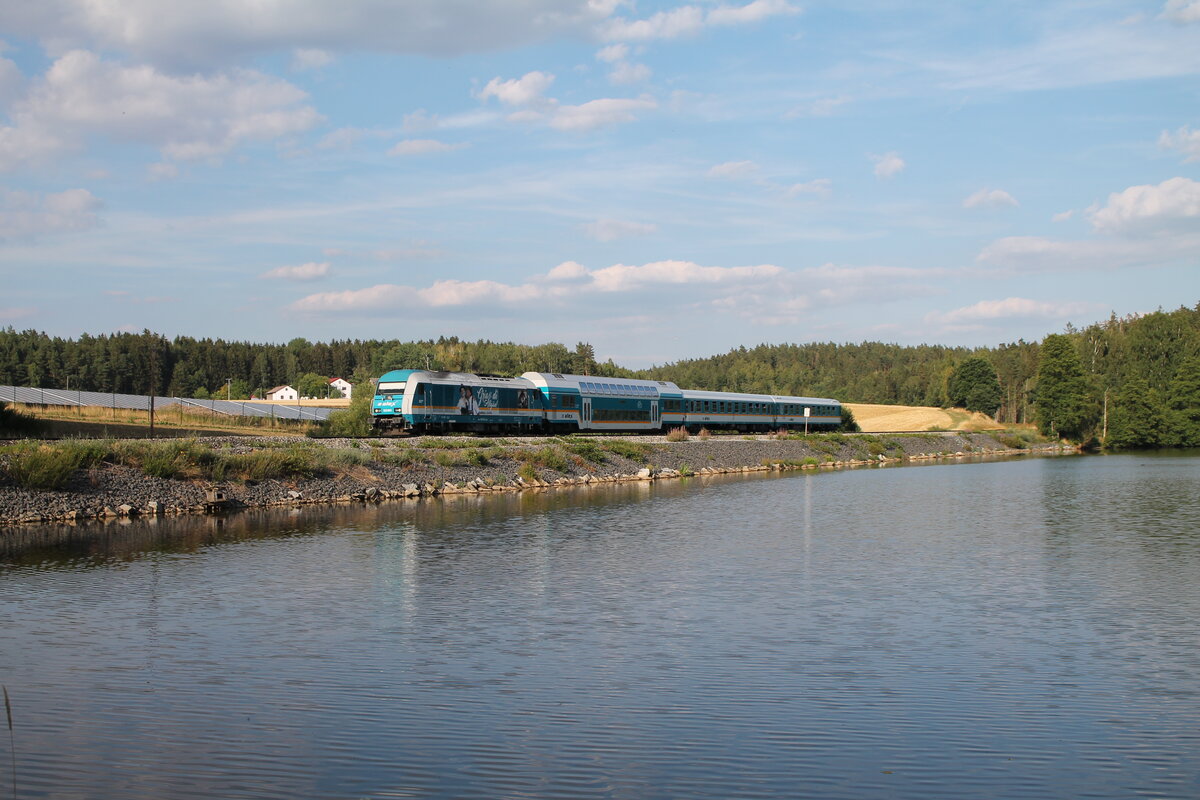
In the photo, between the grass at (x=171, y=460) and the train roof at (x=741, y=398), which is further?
the train roof at (x=741, y=398)

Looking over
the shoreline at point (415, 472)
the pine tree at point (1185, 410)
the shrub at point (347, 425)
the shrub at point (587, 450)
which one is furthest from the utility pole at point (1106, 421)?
the shrub at point (347, 425)

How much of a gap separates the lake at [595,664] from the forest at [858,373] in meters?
50.5

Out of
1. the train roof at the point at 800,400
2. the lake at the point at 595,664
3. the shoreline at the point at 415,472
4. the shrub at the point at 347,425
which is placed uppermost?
the train roof at the point at 800,400

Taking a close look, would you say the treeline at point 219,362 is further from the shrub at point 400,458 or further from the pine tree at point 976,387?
the shrub at point 400,458

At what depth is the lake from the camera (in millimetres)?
9336

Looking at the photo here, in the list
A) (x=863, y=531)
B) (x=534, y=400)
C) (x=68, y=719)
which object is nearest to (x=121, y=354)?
(x=534, y=400)

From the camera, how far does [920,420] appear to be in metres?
118

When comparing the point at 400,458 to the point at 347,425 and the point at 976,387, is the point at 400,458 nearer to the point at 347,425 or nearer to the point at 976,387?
the point at 347,425

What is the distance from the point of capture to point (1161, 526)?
29094 mm

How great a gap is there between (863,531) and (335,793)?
849 inches

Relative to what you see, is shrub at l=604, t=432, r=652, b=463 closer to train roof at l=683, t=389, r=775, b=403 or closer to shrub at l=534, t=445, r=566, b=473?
shrub at l=534, t=445, r=566, b=473

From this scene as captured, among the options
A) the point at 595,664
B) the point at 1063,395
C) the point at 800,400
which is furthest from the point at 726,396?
the point at 595,664

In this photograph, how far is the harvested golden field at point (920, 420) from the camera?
111 meters

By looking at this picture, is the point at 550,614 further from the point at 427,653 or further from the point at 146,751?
the point at 146,751
